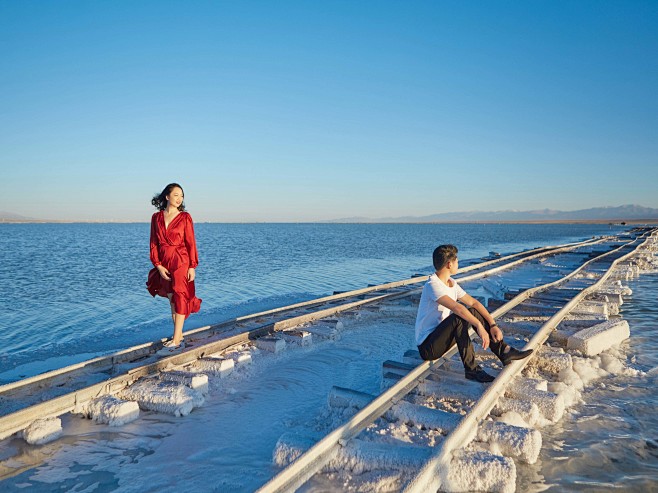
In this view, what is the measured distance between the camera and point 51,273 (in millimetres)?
19562

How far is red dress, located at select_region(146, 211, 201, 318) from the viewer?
5242mm

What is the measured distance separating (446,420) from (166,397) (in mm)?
2670

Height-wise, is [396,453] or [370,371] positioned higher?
[396,453]

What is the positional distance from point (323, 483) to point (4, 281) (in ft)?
64.0

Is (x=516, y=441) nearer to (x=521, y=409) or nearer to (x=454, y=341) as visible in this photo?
(x=521, y=409)

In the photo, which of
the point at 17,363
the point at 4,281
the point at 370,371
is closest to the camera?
the point at 370,371

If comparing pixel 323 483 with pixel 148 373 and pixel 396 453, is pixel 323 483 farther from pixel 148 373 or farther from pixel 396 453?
pixel 148 373

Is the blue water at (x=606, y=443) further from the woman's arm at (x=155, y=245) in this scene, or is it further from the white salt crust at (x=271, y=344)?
the woman's arm at (x=155, y=245)

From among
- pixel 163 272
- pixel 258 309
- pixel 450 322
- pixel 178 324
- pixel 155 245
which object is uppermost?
pixel 155 245

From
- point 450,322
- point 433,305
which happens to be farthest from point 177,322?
point 450,322

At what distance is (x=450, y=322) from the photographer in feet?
14.1

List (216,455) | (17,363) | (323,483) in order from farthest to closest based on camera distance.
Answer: (17,363), (216,455), (323,483)

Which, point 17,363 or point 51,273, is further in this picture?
point 51,273

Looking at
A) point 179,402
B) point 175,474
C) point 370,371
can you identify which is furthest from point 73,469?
point 370,371
